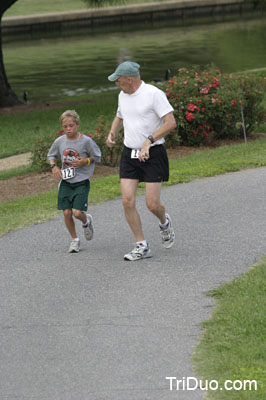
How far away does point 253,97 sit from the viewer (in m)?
15.2

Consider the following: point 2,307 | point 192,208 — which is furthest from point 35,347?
point 192,208

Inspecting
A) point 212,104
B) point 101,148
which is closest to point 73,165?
point 101,148

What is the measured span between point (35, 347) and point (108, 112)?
52.4 ft

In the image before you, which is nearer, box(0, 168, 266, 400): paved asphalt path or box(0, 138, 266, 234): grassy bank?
box(0, 168, 266, 400): paved asphalt path

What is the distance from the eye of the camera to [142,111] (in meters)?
6.68

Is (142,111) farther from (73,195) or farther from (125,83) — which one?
(73,195)

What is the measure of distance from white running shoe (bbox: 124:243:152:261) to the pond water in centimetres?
1995

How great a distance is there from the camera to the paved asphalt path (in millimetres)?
4777

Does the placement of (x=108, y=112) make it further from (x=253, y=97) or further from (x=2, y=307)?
(x=2, y=307)

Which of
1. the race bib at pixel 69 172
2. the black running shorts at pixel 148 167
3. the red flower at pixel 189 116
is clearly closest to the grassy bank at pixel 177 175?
the red flower at pixel 189 116

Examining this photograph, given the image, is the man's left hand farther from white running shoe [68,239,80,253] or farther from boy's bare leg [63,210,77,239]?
white running shoe [68,239,80,253]

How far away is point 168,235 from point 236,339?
7.80ft

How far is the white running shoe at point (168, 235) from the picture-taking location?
24.1ft

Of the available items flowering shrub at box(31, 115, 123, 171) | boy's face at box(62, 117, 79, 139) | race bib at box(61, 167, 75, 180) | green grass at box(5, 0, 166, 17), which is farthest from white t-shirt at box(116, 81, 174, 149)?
green grass at box(5, 0, 166, 17)
